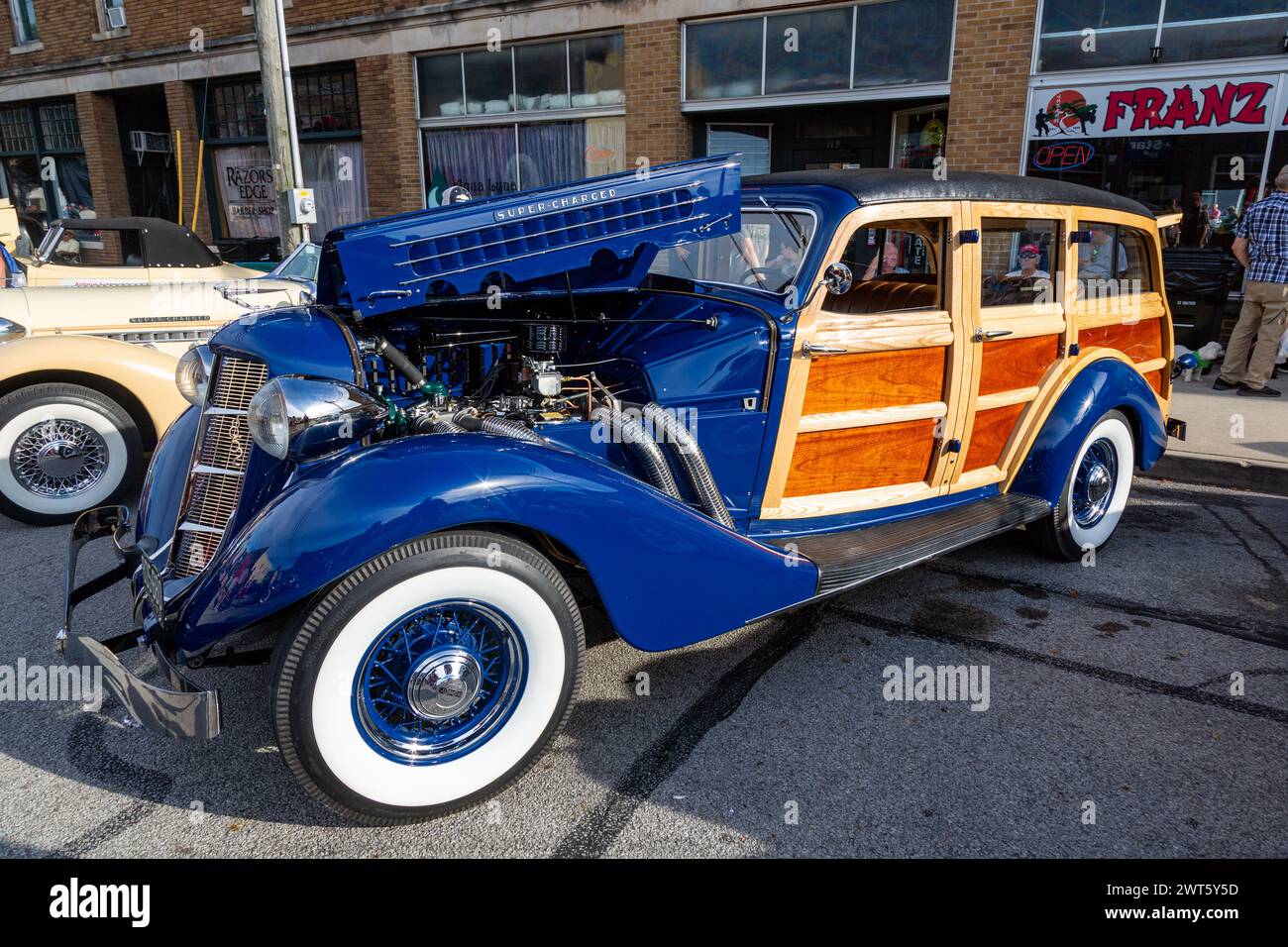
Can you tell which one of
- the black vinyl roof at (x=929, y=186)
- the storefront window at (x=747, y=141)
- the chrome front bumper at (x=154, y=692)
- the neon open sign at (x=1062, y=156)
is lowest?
the chrome front bumper at (x=154, y=692)

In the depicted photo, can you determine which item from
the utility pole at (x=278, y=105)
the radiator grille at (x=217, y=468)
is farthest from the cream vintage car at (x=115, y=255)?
the radiator grille at (x=217, y=468)

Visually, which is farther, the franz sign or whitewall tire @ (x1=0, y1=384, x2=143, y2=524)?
the franz sign

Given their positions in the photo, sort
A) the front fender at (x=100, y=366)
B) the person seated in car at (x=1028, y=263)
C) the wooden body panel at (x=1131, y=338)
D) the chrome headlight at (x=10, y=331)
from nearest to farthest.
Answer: the person seated in car at (x=1028, y=263) → the wooden body panel at (x=1131, y=338) → the front fender at (x=100, y=366) → the chrome headlight at (x=10, y=331)

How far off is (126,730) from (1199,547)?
16.2 feet

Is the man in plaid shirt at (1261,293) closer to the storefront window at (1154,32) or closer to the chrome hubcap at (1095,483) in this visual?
the storefront window at (1154,32)

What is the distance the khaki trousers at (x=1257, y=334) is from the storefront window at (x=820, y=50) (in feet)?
12.0

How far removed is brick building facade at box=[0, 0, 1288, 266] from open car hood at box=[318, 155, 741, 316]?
687 centimetres

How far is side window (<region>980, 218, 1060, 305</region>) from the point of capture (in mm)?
3588

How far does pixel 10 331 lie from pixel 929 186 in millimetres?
5335

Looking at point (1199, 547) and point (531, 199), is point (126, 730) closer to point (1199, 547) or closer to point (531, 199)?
point (531, 199)

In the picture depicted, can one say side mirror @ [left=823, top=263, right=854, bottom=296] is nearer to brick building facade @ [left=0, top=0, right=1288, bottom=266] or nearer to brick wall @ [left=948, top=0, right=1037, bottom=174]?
brick wall @ [left=948, top=0, right=1037, bottom=174]

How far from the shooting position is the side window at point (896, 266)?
3.54 metres

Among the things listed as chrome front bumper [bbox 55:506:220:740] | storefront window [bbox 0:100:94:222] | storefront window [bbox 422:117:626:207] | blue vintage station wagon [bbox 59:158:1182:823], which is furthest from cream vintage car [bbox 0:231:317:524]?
storefront window [bbox 0:100:94:222]

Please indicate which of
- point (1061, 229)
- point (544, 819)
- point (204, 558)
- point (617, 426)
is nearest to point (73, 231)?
point (204, 558)
